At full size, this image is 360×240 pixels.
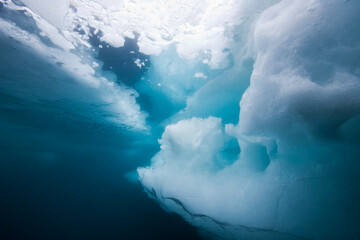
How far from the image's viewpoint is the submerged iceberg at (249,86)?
279 centimetres

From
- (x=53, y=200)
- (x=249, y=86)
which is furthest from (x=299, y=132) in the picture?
Result: (x=53, y=200)

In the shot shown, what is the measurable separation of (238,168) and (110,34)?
6018mm

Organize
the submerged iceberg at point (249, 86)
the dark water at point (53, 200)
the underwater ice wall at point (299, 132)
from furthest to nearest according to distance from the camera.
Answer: the dark water at point (53, 200) → the submerged iceberg at point (249, 86) → the underwater ice wall at point (299, 132)

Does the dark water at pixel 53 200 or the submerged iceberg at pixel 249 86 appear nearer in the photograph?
the submerged iceberg at pixel 249 86

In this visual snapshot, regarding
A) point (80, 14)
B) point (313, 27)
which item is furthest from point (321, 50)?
point (80, 14)

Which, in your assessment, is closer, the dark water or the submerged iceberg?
the submerged iceberg

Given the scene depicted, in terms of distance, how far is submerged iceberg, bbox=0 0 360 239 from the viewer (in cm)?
279

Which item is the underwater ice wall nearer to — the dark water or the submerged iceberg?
the submerged iceberg

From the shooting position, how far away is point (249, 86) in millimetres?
3984

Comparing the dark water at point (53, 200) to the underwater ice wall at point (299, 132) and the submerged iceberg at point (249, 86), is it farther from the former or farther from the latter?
the underwater ice wall at point (299, 132)

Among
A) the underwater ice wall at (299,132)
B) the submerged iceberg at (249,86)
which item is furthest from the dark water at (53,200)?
the underwater ice wall at (299,132)

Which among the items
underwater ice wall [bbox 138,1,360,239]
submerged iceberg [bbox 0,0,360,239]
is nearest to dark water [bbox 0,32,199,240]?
submerged iceberg [bbox 0,0,360,239]

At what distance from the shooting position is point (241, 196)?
4285mm

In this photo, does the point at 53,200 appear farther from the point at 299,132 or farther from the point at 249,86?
the point at 299,132
